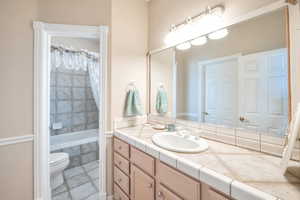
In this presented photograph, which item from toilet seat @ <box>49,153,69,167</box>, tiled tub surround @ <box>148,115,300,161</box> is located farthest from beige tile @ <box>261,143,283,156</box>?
toilet seat @ <box>49,153,69,167</box>

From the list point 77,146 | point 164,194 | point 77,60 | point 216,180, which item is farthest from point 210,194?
point 77,60

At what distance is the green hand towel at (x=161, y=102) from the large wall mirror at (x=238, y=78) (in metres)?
0.07

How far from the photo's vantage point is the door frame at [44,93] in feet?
5.34

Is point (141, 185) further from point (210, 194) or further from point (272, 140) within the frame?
point (272, 140)

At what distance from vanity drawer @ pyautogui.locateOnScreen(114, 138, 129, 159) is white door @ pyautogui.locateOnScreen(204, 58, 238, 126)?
83 cm

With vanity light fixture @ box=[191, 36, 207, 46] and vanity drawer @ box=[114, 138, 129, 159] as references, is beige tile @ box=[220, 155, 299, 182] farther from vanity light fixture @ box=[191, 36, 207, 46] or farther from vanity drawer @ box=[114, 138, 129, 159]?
vanity light fixture @ box=[191, 36, 207, 46]

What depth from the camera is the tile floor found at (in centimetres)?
190

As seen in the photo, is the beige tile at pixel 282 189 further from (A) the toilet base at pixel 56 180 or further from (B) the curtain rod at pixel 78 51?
(B) the curtain rod at pixel 78 51

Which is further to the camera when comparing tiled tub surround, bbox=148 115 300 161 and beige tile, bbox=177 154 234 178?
tiled tub surround, bbox=148 115 300 161

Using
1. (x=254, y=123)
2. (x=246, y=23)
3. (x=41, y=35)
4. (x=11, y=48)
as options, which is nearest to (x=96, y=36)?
(x=41, y=35)

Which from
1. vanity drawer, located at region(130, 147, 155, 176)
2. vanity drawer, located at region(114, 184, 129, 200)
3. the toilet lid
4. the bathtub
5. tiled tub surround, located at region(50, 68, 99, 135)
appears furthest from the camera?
tiled tub surround, located at region(50, 68, 99, 135)

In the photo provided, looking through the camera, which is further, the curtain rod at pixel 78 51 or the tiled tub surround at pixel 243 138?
the curtain rod at pixel 78 51

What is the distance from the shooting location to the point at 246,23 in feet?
3.91

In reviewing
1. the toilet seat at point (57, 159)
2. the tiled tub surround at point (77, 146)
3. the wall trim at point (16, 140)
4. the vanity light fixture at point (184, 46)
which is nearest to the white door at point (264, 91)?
the vanity light fixture at point (184, 46)
